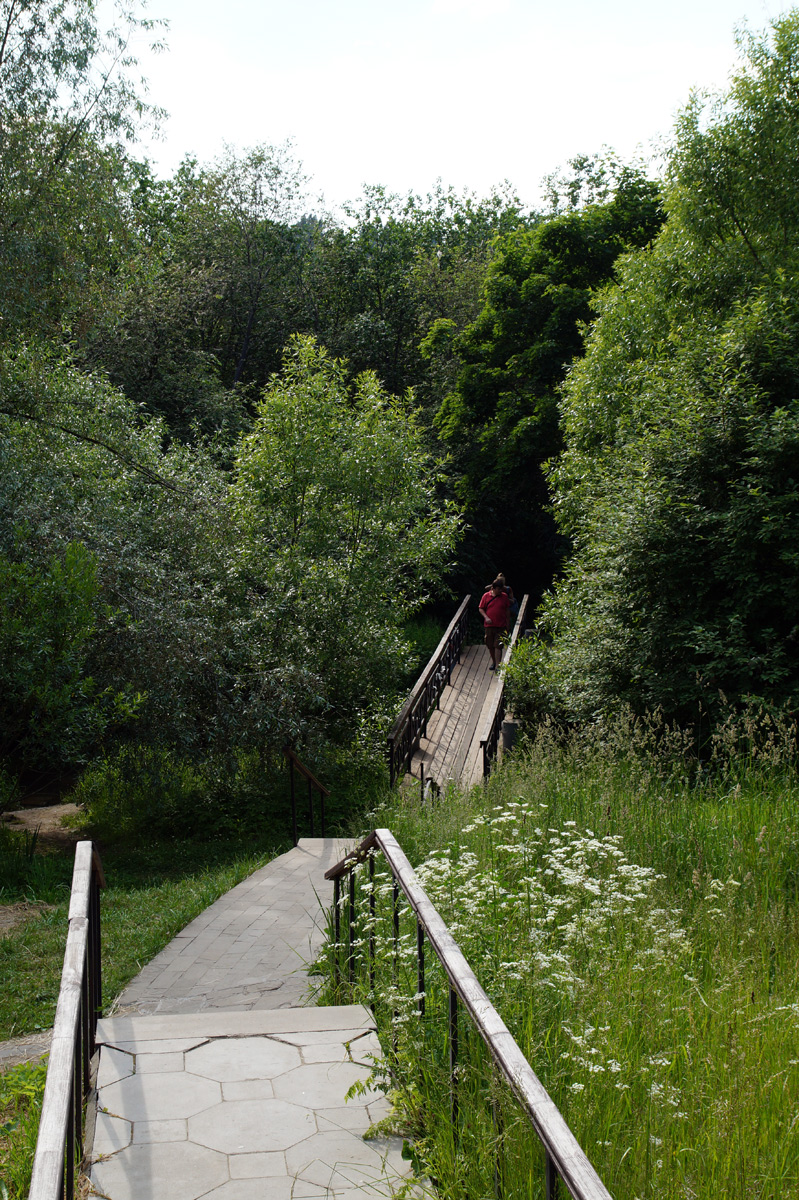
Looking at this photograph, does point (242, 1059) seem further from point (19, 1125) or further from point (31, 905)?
point (31, 905)

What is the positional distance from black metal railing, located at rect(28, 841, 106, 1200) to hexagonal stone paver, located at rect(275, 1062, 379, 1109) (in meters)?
0.76

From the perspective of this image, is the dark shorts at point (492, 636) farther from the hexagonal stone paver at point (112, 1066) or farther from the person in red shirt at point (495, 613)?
the hexagonal stone paver at point (112, 1066)

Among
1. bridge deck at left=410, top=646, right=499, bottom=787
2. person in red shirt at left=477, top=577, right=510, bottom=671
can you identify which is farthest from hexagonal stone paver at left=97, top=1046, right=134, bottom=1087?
person in red shirt at left=477, top=577, right=510, bottom=671

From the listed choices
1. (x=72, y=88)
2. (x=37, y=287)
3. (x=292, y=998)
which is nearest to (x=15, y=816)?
(x=37, y=287)

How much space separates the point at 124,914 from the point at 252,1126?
4798 mm

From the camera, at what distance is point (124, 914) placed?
299 inches

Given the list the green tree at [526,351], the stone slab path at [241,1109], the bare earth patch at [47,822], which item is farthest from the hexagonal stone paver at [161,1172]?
the green tree at [526,351]

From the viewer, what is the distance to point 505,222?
37562 mm

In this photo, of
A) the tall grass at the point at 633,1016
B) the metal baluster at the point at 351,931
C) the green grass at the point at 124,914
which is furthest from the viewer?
the green grass at the point at 124,914

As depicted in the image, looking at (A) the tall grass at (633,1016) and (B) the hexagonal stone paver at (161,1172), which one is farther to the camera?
(B) the hexagonal stone paver at (161,1172)

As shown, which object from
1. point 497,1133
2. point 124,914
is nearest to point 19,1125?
point 497,1133

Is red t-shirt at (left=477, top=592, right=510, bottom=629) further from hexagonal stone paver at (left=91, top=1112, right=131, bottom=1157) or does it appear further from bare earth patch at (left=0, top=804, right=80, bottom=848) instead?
hexagonal stone paver at (left=91, top=1112, right=131, bottom=1157)

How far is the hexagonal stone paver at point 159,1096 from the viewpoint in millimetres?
3287

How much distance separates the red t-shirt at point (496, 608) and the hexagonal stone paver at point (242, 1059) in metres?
13.8
